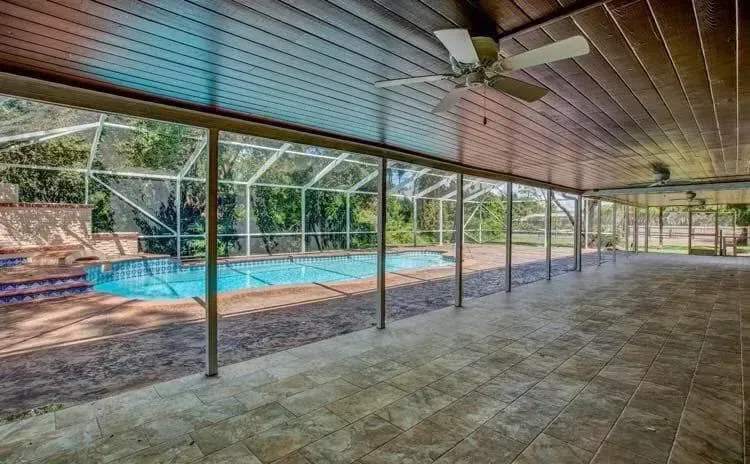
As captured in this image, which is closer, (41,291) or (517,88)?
(517,88)

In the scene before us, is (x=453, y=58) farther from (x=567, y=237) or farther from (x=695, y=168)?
(x=567, y=237)

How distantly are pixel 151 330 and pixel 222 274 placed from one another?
5320mm

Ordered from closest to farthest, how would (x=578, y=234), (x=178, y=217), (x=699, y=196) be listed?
(x=578, y=234) < (x=178, y=217) < (x=699, y=196)

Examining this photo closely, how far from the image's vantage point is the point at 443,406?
2.57m

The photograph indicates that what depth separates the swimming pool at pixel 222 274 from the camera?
334 inches

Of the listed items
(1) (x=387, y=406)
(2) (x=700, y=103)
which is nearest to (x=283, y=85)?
(1) (x=387, y=406)

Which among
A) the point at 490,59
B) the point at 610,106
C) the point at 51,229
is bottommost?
the point at 51,229

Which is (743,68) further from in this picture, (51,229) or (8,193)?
(8,193)

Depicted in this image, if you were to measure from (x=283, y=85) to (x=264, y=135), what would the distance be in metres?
1.01

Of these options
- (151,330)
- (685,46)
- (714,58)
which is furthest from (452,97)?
(151,330)

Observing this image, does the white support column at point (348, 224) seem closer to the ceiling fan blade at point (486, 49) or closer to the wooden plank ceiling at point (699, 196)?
the wooden plank ceiling at point (699, 196)

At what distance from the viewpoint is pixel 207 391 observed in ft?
9.28

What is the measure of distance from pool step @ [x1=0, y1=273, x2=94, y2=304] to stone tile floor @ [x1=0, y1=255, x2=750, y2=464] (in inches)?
214

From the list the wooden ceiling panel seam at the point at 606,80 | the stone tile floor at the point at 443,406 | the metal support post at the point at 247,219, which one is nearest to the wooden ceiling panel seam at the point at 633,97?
the wooden ceiling panel seam at the point at 606,80
